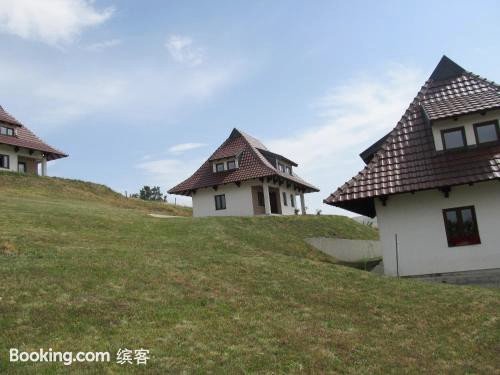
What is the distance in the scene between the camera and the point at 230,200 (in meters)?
38.6

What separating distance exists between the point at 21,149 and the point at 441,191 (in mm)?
42586

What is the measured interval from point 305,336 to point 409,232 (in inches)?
369

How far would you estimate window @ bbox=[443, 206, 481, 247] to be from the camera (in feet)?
→ 53.9

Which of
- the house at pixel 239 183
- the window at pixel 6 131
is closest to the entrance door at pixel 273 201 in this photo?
the house at pixel 239 183

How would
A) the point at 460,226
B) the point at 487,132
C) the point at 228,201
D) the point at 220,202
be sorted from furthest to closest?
the point at 220,202
the point at 228,201
the point at 487,132
the point at 460,226

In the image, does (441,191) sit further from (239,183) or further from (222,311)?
(239,183)

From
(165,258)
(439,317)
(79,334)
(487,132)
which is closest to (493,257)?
(487,132)

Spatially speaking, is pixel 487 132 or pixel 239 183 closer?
pixel 487 132

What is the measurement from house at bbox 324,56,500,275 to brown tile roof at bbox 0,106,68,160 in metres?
38.0

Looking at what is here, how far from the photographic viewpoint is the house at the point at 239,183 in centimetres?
3772

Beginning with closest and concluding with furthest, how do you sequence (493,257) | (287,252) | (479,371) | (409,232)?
1. (479,371)
2. (493,257)
3. (409,232)
4. (287,252)

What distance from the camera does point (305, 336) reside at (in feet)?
30.3

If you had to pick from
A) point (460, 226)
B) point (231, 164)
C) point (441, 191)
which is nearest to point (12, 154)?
point (231, 164)

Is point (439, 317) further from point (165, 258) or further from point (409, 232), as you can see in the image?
point (165, 258)
